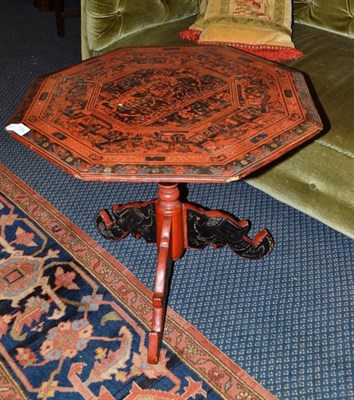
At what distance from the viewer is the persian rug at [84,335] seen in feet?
4.33

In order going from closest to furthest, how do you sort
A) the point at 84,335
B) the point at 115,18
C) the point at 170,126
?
the point at 170,126, the point at 84,335, the point at 115,18

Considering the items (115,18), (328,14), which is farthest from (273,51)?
(115,18)

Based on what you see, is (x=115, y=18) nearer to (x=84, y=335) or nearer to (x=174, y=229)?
(x=174, y=229)

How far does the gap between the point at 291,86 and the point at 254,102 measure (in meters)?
0.14

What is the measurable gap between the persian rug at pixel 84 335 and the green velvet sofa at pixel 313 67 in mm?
591

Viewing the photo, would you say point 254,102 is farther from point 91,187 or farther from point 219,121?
point 91,187

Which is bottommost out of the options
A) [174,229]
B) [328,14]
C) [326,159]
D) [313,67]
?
[174,229]

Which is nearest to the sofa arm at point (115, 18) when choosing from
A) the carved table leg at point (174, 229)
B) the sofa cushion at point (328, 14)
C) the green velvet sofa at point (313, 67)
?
the green velvet sofa at point (313, 67)

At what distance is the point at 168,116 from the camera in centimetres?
123

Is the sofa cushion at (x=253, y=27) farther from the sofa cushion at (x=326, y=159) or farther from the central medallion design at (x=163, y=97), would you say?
the central medallion design at (x=163, y=97)

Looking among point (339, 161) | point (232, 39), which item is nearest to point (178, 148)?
point (339, 161)

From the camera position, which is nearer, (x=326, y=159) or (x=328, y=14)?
(x=326, y=159)

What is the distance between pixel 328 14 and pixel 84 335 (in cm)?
153

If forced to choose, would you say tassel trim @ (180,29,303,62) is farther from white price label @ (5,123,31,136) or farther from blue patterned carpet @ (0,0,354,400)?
white price label @ (5,123,31,136)
